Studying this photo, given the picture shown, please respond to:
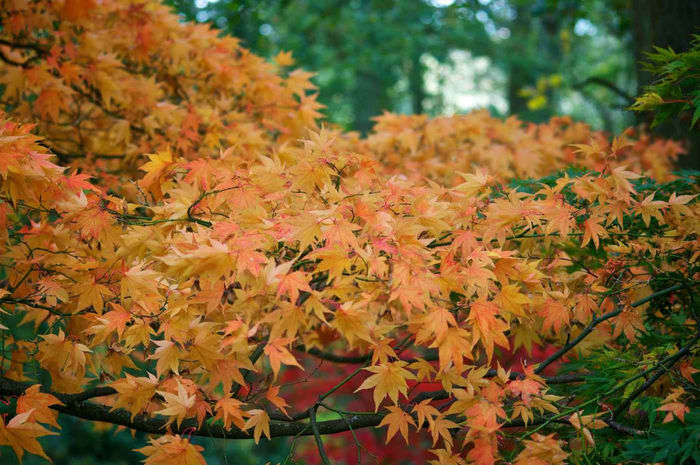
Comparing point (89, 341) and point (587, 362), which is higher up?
point (89, 341)

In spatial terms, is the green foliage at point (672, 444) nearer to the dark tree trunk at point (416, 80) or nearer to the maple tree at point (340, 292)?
the maple tree at point (340, 292)

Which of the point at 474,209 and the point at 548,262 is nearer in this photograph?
the point at 474,209

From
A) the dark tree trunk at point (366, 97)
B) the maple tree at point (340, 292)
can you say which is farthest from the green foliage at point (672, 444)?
the dark tree trunk at point (366, 97)

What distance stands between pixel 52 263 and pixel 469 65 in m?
19.2

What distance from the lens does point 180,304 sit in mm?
2066

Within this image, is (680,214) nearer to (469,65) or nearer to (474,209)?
(474,209)

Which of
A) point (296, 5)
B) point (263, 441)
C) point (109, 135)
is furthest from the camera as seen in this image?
point (296, 5)

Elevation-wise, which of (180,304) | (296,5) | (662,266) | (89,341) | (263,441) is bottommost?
(263,441)

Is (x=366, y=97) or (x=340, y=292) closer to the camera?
(x=340, y=292)

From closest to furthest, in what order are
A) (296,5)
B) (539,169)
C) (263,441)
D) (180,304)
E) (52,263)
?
(180,304), (52,263), (539,169), (263,441), (296,5)

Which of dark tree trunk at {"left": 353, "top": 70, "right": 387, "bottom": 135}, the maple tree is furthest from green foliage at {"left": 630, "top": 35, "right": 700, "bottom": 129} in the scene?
dark tree trunk at {"left": 353, "top": 70, "right": 387, "bottom": 135}

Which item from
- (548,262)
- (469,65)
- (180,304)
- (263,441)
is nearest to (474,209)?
(548,262)

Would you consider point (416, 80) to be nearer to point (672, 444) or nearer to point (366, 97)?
point (366, 97)

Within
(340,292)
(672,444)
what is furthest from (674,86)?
(340,292)
